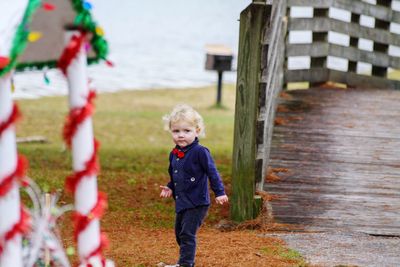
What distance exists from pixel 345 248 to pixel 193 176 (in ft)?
4.68

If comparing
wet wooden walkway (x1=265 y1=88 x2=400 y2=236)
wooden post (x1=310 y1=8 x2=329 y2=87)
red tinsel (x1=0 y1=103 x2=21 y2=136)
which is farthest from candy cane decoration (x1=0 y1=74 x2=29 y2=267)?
wooden post (x1=310 y1=8 x2=329 y2=87)

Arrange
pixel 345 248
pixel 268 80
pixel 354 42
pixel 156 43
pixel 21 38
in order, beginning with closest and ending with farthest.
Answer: pixel 21 38, pixel 345 248, pixel 268 80, pixel 354 42, pixel 156 43

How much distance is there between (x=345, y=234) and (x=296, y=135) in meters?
2.37

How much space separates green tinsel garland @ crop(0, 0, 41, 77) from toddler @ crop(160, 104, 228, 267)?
6.85ft

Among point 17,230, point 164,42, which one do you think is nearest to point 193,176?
point 17,230

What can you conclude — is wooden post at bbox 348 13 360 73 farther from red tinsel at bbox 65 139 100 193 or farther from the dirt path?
red tinsel at bbox 65 139 100 193

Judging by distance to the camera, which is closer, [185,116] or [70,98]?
[70,98]

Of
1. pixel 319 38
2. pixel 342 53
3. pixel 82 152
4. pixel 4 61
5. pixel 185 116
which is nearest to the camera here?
pixel 4 61

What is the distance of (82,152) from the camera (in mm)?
3924

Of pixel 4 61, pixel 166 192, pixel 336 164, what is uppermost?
pixel 4 61

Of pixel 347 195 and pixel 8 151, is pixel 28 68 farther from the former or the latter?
pixel 347 195

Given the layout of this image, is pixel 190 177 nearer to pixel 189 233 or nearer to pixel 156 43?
pixel 189 233

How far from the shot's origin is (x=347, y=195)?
777 cm

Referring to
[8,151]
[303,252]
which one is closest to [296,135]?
[303,252]
